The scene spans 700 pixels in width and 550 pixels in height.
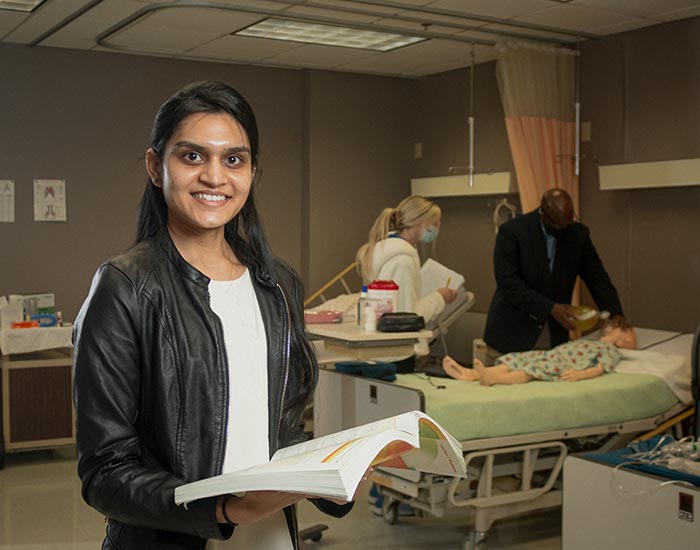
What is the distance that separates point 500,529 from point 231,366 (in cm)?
326

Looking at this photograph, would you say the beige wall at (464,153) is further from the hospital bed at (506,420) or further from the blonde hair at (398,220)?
the hospital bed at (506,420)

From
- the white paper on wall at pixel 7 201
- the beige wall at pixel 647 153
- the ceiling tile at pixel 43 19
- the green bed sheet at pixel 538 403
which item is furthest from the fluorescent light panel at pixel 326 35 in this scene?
the green bed sheet at pixel 538 403

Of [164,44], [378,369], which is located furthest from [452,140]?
[378,369]

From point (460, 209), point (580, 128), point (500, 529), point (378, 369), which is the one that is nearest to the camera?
point (378, 369)

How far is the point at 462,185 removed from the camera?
21.7ft

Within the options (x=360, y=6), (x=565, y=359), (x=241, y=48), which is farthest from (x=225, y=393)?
(x=241, y=48)

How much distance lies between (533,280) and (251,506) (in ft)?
13.2

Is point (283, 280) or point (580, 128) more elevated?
point (580, 128)

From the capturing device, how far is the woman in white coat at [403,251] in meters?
4.42

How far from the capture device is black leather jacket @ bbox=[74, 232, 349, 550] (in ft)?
3.60

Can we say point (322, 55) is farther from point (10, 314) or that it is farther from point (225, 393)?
point (225, 393)

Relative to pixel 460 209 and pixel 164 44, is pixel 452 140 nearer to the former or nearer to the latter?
pixel 460 209

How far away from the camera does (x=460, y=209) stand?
22.5 feet

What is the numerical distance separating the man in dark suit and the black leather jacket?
12.2 feet
